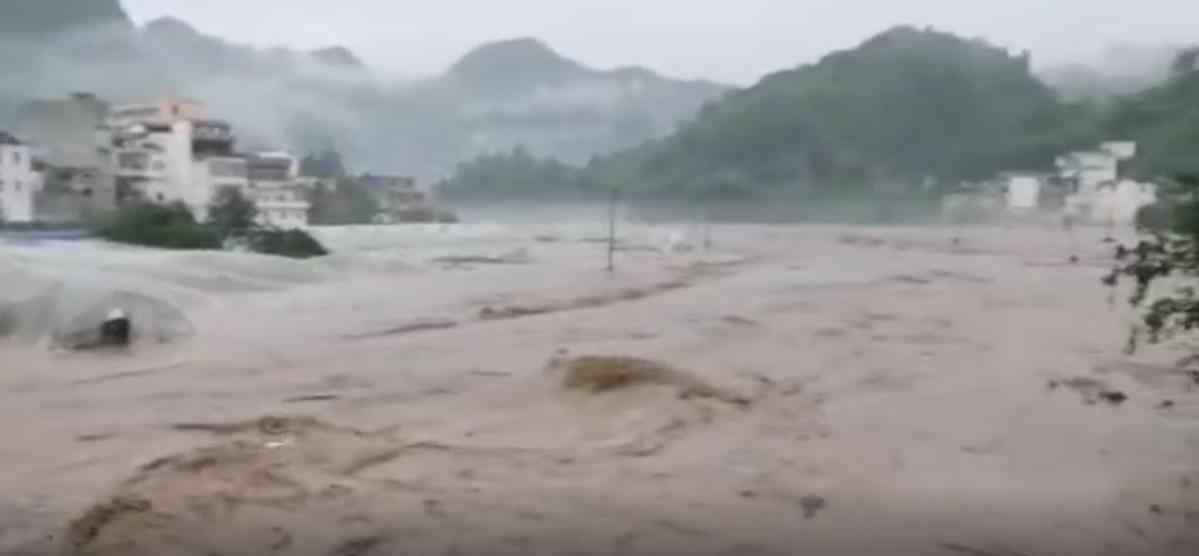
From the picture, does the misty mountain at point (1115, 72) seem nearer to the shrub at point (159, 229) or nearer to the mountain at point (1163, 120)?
the mountain at point (1163, 120)

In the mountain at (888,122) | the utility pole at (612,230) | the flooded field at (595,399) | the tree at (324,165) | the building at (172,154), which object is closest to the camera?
the flooded field at (595,399)

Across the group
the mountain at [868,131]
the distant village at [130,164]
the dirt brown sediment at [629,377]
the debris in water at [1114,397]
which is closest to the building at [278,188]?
the distant village at [130,164]

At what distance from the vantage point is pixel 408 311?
111 inches

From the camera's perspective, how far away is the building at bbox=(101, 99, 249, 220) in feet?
8.19

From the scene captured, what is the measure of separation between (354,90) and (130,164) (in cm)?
49

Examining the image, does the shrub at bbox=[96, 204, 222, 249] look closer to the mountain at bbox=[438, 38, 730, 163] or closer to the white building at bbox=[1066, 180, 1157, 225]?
the mountain at bbox=[438, 38, 730, 163]

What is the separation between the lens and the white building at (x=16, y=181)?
236 cm

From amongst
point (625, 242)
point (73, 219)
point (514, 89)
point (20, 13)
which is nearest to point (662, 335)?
point (625, 242)

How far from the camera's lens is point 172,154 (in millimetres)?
2535

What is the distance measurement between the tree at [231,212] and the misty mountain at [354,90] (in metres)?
0.12

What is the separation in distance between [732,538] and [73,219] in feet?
4.90

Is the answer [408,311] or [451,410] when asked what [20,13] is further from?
[451,410]

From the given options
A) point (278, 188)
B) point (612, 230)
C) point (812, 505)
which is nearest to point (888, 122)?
point (612, 230)

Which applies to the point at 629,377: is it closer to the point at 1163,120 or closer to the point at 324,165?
the point at 324,165
